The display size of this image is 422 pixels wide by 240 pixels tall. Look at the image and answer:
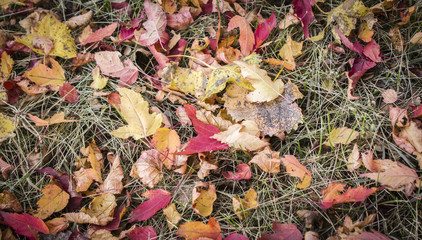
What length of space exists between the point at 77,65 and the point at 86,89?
20 cm

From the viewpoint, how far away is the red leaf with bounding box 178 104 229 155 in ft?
4.65

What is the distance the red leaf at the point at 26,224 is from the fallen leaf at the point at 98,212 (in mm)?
133

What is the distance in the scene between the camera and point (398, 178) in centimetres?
127

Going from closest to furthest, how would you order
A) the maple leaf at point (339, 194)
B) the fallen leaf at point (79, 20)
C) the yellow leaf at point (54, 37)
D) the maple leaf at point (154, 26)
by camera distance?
the maple leaf at point (339, 194) → the maple leaf at point (154, 26) → the yellow leaf at point (54, 37) → the fallen leaf at point (79, 20)

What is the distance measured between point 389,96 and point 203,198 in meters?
1.22

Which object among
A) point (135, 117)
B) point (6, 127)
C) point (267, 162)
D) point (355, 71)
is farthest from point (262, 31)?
point (6, 127)

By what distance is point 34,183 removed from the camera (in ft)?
5.24

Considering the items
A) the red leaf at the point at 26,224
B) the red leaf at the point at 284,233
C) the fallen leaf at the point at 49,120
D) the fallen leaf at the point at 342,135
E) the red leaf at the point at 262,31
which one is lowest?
the red leaf at the point at 284,233

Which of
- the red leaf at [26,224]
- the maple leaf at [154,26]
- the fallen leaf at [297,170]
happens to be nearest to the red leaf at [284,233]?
the fallen leaf at [297,170]

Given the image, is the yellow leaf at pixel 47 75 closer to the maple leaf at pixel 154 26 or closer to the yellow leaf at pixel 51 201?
the maple leaf at pixel 154 26

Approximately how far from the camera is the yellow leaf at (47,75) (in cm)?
175

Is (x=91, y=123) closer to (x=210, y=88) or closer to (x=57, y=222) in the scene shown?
(x=57, y=222)

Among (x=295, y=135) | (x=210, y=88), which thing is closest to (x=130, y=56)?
(x=210, y=88)

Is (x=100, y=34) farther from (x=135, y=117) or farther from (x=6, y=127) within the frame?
(x=6, y=127)
